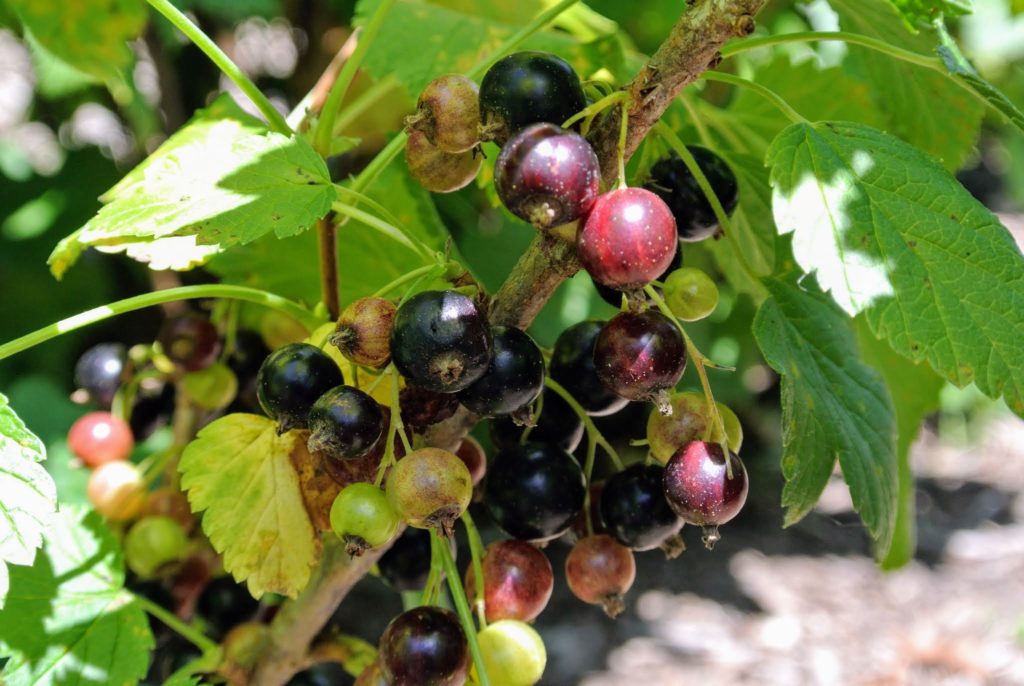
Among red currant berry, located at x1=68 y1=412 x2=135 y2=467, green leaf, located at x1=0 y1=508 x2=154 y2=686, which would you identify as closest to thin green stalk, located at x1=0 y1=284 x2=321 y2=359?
green leaf, located at x1=0 y1=508 x2=154 y2=686

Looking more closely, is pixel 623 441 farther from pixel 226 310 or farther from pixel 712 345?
pixel 226 310

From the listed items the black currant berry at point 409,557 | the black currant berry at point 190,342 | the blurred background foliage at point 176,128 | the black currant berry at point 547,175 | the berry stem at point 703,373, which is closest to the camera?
the black currant berry at point 547,175

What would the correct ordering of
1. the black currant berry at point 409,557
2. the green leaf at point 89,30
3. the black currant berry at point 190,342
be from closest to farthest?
the black currant berry at point 409,557 < the black currant berry at point 190,342 < the green leaf at point 89,30

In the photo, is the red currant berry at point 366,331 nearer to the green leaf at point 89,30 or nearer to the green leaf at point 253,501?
the green leaf at point 253,501

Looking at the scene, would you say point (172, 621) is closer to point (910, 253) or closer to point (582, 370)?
point (582, 370)

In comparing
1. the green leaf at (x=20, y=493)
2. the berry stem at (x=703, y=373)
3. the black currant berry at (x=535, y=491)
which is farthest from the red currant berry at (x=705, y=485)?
the green leaf at (x=20, y=493)

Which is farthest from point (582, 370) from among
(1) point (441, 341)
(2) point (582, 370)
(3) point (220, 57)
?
(3) point (220, 57)

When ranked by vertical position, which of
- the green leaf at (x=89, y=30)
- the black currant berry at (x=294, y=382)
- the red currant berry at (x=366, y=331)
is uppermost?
the red currant berry at (x=366, y=331)
